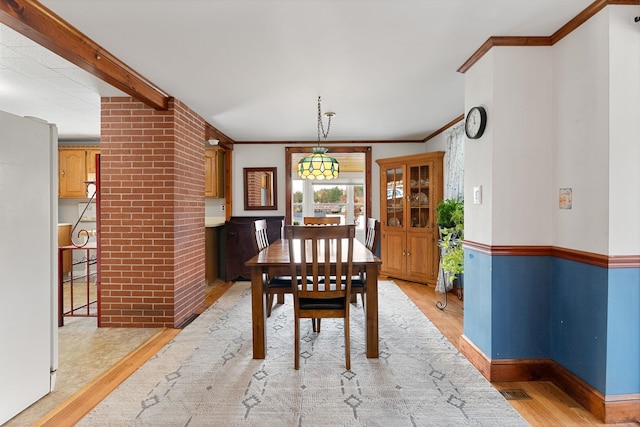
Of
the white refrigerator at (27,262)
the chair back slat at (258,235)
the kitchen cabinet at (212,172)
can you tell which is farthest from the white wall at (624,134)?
the kitchen cabinet at (212,172)

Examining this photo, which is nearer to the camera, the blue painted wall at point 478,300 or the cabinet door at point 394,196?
the blue painted wall at point 478,300

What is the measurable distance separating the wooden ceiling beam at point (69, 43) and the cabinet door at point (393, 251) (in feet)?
12.0

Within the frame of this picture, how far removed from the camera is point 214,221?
5.21 metres

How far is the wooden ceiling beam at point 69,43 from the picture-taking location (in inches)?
69.3

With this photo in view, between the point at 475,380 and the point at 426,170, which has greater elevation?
the point at 426,170

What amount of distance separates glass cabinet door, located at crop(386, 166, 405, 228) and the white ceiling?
1247 mm

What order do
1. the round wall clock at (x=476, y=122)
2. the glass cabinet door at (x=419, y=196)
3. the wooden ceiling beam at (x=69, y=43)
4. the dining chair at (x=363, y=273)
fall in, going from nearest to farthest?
the wooden ceiling beam at (x=69, y=43), the round wall clock at (x=476, y=122), the dining chair at (x=363, y=273), the glass cabinet door at (x=419, y=196)

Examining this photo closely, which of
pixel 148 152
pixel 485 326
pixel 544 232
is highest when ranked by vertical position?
pixel 148 152

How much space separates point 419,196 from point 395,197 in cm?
41

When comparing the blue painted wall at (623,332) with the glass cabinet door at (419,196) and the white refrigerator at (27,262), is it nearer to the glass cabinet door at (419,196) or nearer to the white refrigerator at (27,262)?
the glass cabinet door at (419,196)

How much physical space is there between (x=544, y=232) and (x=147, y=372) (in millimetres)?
2827

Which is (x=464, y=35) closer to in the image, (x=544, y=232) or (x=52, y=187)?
(x=544, y=232)

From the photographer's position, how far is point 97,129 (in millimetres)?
4621

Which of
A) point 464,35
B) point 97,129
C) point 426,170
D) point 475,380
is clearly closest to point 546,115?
point 464,35
